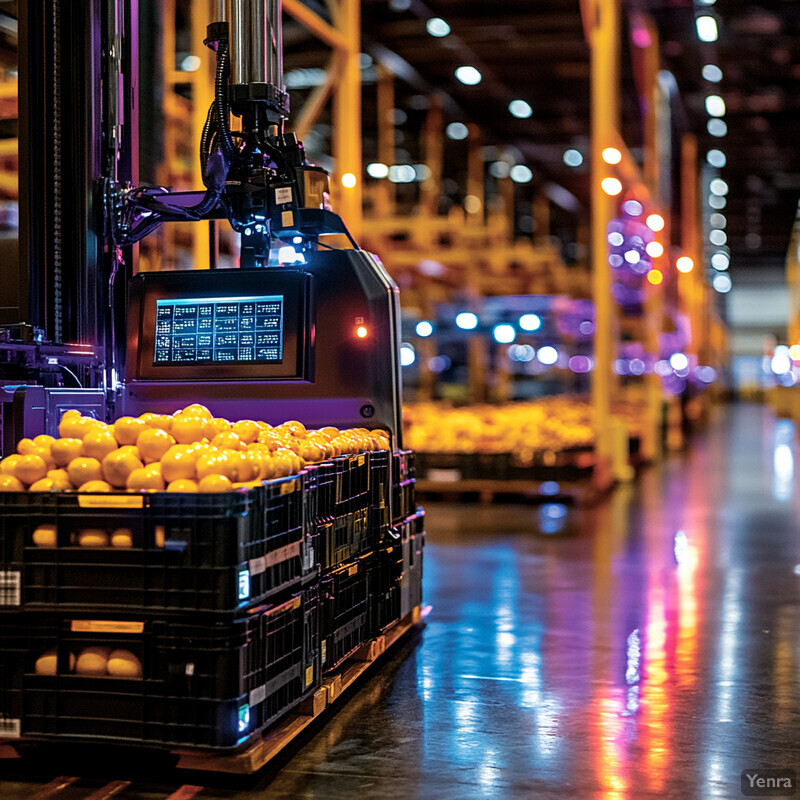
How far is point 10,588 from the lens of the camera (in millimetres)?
3859

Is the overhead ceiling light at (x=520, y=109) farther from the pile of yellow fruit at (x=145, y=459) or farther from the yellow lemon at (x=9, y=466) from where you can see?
the yellow lemon at (x=9, y=466)

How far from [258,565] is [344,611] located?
1.21 metres

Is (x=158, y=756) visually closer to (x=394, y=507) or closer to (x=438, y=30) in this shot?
(x=394, y=507)

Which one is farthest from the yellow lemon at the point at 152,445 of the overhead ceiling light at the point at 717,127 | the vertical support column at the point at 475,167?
the overhead ceiling light at the point at 717,127

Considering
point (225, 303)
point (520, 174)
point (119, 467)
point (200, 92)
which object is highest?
point (520, 174)

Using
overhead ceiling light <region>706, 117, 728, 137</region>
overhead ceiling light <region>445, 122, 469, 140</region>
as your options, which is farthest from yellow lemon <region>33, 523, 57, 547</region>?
overhead ceiling light <region>706, 117, 728, 137</region>

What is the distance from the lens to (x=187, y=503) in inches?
147

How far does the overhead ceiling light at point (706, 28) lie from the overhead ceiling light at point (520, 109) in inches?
141

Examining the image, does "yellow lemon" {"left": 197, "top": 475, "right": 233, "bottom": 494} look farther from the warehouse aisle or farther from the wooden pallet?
the warehouse aisle

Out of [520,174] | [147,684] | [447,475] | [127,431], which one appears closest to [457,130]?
[520,174]

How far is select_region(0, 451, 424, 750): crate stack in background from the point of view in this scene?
371 centimetres

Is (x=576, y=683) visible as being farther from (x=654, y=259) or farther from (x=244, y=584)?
(x=654, y=259)

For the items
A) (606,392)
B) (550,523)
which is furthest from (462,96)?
(550,523)

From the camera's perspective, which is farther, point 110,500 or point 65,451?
point 65,451
